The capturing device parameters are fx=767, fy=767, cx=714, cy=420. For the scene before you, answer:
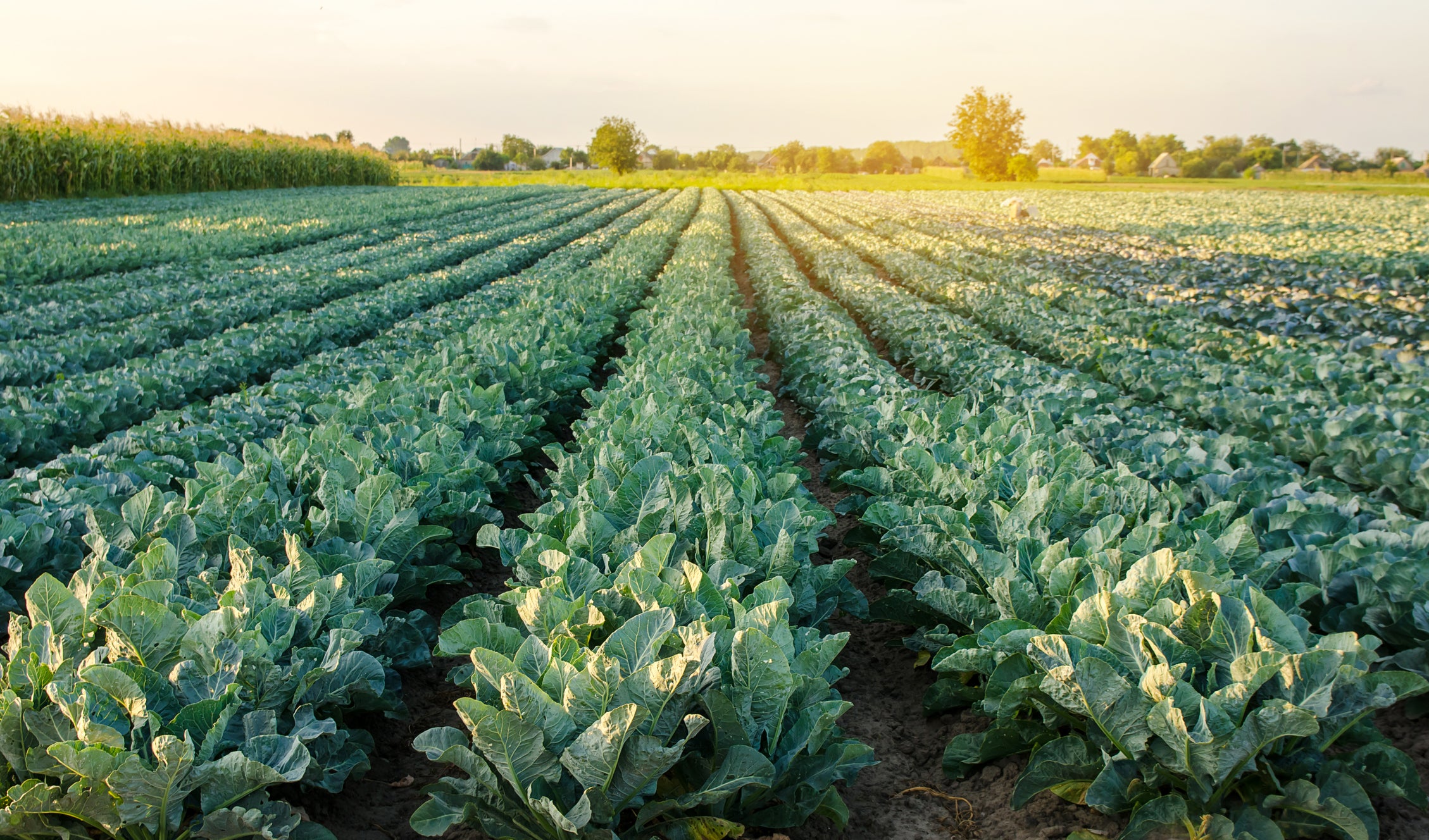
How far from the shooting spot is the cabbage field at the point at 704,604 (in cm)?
202

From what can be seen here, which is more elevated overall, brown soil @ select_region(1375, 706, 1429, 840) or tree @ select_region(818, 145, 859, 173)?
tree @ select_region(818, 145, 859, 173)

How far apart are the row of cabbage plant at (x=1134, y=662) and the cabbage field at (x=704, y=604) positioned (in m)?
0.01

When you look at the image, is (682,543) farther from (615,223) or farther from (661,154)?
(661,154)

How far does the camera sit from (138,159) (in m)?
27.2

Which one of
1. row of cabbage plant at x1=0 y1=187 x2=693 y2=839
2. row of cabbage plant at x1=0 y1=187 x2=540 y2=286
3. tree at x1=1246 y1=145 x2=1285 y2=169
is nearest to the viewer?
row of cabbage plant at x1=0 y1=187 x2=693 y2=839

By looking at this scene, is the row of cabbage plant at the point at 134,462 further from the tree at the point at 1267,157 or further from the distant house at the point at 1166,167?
the tree at the point at 1267,157

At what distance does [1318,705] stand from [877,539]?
210cm

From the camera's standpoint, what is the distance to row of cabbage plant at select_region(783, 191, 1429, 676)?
2902mm

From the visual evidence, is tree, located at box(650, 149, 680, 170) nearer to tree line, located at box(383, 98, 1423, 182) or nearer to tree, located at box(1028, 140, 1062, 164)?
tree line, located at box(383, 98, 1423, 182)

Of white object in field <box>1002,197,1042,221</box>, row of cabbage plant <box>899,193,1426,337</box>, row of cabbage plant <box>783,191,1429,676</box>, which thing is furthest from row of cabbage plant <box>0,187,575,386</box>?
white object in field <box>1002,197,1042,221</box>

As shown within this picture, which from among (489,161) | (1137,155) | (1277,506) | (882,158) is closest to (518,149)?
(489,161)

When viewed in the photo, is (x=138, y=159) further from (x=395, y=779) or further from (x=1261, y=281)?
(x=1261, y=281)

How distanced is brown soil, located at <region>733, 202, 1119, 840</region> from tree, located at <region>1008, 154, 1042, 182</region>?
246 ft

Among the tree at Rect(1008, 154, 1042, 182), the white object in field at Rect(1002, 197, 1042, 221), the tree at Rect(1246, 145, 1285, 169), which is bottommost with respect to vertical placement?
the white object in field at Rect(1002, 197, 1042, 221)
